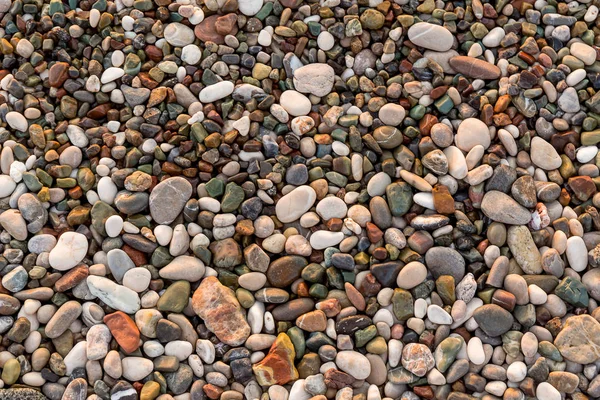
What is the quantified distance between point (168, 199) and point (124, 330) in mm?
383

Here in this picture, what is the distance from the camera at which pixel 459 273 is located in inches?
62.5

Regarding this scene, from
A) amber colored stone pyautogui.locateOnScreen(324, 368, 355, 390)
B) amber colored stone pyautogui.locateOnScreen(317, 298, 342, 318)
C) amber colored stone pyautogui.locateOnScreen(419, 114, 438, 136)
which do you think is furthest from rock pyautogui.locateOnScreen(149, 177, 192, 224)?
amber colored stone pyautogui.locateOnScreen(419, 114, 438, 136)

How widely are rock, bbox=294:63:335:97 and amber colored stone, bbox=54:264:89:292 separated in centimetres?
84

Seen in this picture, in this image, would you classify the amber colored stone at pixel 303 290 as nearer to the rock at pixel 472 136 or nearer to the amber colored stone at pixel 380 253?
the amber colored stone at pixel 380 253

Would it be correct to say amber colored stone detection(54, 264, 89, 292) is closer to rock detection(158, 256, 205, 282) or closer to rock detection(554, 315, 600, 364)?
rock detection(158, 256, 205, 282)

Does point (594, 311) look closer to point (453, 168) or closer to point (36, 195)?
point (453, 168)

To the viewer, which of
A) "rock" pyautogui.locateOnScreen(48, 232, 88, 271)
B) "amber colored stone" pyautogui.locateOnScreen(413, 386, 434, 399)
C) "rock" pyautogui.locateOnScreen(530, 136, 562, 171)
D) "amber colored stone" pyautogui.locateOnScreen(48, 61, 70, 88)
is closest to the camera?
"amber colored stone" pyautogui.locateOnScreen(413, 386, 434, 399)

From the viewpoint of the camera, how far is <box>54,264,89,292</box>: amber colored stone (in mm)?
1557

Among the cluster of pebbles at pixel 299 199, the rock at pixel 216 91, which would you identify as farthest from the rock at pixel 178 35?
the rock at pixel 216 91

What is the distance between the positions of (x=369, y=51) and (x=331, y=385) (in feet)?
3.42

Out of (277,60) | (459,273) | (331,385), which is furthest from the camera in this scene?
(277,60)

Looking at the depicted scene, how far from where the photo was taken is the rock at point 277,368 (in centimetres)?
148

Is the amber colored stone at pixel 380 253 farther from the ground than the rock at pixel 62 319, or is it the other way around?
the amber colored stone at pixel 380 253

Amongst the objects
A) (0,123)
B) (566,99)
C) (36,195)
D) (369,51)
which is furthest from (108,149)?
(566,99)
